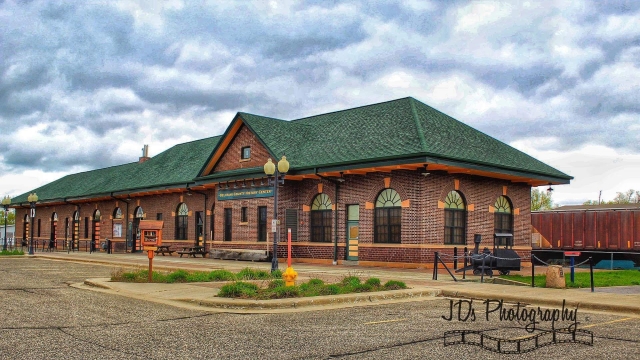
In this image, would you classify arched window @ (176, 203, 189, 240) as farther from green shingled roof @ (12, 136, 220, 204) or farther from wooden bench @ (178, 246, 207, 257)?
wooden bench @ (178, 246, 207, 257)

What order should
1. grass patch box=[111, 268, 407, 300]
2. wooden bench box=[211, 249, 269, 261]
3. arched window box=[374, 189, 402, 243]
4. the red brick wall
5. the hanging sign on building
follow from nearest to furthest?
1. grass patch box=[111, 268, 407, 300]
2. the red brick wall
3. arched window box=[374, 189, 402, 243]
4. wooden bench box=[211, 249, 269, 261]
5. the hanging sign on building

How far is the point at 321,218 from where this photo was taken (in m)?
30.0

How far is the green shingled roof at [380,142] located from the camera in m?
25.9

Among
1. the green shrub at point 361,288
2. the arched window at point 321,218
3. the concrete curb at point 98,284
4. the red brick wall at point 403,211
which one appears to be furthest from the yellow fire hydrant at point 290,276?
the arched window at point 321,218

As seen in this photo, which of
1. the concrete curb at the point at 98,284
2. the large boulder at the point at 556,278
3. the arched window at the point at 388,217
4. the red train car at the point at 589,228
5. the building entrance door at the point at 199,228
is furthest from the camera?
the building entrance door at the point at 199,228

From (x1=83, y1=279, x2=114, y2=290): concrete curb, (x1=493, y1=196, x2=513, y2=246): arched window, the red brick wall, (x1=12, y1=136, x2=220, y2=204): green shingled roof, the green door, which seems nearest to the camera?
(x1=83, y1=279, x2=114, y2=290): concrete curb

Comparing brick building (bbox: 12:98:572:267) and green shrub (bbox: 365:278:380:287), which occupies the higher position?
brick building (bbox: 12:98:572:267)

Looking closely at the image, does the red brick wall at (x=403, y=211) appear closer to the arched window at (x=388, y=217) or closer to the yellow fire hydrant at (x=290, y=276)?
the arched window at (x=388, y=217)

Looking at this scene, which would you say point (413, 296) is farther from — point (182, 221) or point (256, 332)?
point (182, 221)

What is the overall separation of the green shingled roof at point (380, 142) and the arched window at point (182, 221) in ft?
6.81

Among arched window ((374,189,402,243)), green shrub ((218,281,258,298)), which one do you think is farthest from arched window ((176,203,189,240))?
green shrub ((218,281,258,298))

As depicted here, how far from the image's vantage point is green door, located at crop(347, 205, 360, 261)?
2855cm

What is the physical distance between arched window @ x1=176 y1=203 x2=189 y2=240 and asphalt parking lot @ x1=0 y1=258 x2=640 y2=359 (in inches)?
1022

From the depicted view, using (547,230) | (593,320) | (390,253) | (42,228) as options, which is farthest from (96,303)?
(42,228)
